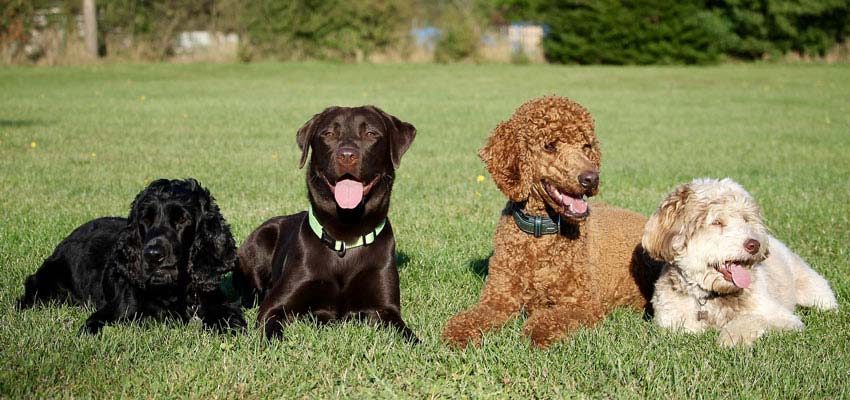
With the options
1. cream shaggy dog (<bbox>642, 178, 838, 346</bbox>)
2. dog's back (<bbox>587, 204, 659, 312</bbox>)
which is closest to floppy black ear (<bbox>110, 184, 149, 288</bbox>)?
dog's back (<bbox>587, 204, 659, 312</bbox>)

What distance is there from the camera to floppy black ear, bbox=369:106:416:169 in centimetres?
535

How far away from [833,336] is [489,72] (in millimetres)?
31470

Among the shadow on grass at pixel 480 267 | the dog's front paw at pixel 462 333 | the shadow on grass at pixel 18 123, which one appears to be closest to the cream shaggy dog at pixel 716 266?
the dog's front paw at pixel 462 333

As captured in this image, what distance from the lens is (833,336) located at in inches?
191

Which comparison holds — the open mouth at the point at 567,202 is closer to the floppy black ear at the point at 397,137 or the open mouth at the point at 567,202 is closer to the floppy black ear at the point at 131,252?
the floppy black ear at the point at 397,137

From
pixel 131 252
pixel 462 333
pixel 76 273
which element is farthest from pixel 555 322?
pixel 76 273

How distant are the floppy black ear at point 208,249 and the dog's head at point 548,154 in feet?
6.08

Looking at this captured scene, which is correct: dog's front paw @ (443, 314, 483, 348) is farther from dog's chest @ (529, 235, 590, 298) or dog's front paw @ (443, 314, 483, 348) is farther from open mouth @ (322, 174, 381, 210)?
open mouth @ (322, 174, 381, 210)

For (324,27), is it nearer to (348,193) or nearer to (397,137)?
(397,137)

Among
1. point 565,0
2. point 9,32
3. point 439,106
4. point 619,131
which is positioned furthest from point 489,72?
point 9,32

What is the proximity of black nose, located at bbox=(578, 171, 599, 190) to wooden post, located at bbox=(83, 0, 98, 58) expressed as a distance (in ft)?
122

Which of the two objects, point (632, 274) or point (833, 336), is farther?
point (632, 274)

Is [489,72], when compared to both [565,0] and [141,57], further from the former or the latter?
[141,57]

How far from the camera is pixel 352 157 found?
4926 mm
